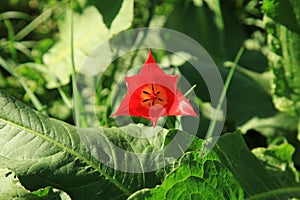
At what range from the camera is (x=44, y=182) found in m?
1.12

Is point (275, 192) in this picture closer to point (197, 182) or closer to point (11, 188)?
point (197, 182)

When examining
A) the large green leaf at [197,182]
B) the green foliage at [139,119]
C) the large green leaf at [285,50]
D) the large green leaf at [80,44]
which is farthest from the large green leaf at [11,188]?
the large green leaf at [285,50]

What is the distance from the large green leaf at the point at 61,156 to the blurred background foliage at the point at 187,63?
28 centimetres

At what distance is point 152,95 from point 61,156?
326 millimetres

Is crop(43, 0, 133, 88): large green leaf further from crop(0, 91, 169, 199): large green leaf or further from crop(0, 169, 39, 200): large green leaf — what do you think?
crop(0, 169, 39, 200): large green leaf

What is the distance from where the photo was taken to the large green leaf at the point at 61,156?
1.11 m

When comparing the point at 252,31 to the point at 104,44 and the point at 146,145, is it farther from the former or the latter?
the point at 146,145

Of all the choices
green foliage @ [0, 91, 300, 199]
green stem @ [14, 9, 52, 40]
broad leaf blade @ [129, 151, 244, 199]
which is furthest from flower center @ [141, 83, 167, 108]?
green stem @ [14, 9, 52, 40]

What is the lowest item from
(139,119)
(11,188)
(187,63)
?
(11,188)

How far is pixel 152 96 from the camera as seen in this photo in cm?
136

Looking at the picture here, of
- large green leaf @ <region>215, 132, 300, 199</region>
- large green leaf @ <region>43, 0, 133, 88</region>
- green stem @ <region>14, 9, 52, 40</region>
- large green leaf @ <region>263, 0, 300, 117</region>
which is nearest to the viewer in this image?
large green leaf @ <region>215, 132, 300, 199</region>

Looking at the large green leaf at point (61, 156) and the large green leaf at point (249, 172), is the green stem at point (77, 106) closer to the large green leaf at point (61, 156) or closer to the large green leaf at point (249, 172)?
the large green leaf at point (61, 156)

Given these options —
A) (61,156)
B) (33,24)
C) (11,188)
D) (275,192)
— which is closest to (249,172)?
(275,192)

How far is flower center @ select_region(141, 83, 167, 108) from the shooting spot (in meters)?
1.35
